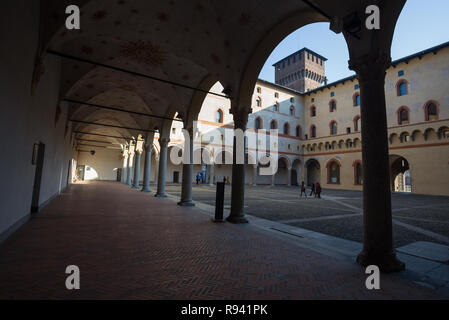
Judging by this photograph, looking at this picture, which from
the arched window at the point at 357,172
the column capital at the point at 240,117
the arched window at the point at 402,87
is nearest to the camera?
the column capital at the point at 240,117

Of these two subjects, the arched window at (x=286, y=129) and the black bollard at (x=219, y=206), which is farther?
the arched window at (x=286, y=129)

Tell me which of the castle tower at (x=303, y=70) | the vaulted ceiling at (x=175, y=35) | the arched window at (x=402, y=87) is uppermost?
the castle tower at (x=303, y=70)

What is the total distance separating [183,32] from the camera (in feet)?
24.6

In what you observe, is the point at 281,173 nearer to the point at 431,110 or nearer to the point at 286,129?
the point at 286,129

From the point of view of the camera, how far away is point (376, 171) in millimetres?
3738

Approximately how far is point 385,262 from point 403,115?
28334 mm

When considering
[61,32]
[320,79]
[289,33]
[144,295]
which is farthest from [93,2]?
[320,79]

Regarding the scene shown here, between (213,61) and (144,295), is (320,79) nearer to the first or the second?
(213,61)

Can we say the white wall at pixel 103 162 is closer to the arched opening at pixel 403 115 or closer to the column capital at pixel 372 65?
the column capital at pixel 372 65

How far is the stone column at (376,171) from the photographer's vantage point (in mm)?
3613

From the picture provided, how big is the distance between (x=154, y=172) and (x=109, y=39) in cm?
2855

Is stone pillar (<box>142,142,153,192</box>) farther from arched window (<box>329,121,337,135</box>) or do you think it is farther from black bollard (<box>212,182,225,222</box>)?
arched window (<box>329,121,337,135</box>)

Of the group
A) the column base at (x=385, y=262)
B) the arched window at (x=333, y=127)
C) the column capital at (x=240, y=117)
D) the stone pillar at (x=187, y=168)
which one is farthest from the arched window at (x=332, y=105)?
the column base at (x=385, y=262)

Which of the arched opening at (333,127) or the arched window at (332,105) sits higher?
the arched window at (332,105)
